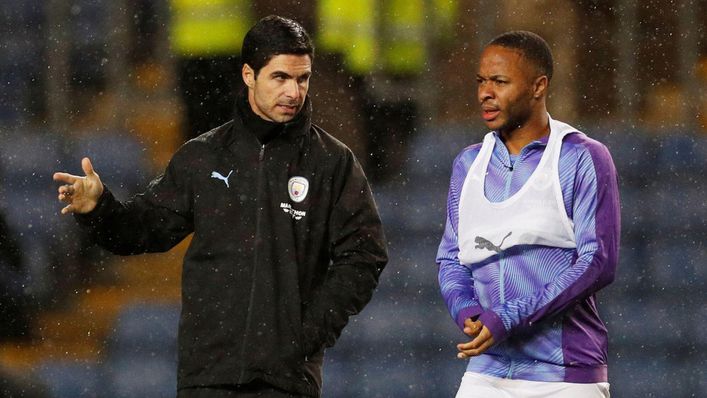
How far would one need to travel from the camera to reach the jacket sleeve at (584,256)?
279 centimetres

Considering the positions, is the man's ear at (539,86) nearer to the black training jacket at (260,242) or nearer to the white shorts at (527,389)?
the black training jacket at (260,242)

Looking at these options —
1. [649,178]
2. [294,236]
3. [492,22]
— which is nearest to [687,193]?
[649,178]

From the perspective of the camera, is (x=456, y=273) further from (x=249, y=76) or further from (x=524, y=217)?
(x=249, y=76)

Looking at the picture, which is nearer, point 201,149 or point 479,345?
point 479,345

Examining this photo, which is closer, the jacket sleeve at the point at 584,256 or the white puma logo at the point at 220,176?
the jacket sleeve at the point at 584,256

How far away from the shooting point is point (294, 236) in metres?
3.01

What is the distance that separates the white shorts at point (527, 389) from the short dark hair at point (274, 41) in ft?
2.79

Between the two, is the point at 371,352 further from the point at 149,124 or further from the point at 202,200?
the point at 202,200

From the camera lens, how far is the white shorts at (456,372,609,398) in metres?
2.84

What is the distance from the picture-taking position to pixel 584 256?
2.83m

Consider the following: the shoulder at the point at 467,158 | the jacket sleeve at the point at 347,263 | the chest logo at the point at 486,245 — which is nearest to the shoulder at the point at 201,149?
the jacket sleeve at the point at 347,263

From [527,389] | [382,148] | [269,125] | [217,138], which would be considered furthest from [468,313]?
[382,148]

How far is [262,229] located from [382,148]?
11.4ft

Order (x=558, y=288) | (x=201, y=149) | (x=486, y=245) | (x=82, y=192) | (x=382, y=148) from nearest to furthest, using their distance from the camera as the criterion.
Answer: (x=558, y=288) < (x=486, y=245) < (x=82, y=192) < (x=201, y=149) < (x=382, y=148)
